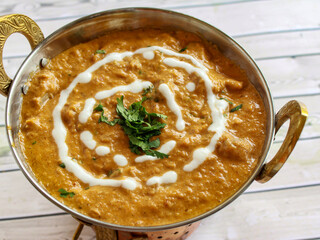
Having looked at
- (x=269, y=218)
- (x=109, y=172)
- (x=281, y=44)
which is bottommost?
(x=269, y=218)

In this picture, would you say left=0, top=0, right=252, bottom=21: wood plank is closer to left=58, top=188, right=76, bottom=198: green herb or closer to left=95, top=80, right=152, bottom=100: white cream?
left=95, top=80, right=152, bottom=100: white cream

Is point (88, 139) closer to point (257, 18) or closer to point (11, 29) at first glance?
point (11, 29)

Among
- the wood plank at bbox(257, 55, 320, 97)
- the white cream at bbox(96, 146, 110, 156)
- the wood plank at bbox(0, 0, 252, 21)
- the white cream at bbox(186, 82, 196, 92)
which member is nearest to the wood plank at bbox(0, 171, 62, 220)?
the white cream at bbox(96, 146, 110, 156)

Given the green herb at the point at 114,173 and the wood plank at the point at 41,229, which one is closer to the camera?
the green herb at the point at 114,173

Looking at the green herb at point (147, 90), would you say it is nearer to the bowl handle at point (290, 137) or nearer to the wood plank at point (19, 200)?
the bowl handle at point (290, 137)

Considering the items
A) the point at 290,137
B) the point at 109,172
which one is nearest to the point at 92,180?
the point at 109,172

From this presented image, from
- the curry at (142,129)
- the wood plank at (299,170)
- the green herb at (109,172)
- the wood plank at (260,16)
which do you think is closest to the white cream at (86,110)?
the curry at (142,129)

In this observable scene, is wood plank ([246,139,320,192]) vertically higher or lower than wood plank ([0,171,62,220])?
higher
